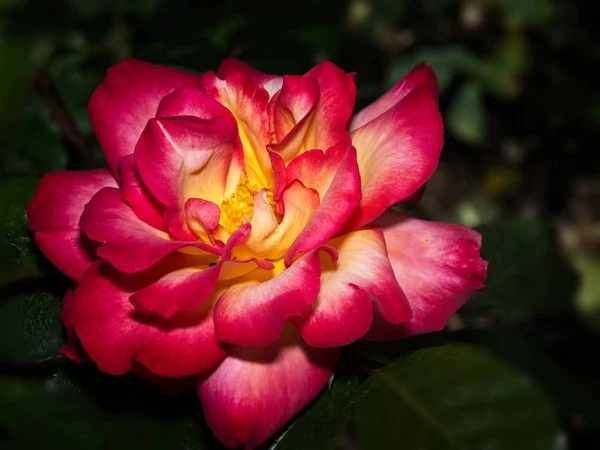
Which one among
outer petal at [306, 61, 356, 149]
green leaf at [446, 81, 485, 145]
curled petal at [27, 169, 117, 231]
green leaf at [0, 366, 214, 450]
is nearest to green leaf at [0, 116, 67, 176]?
curled petal at [27, 169, 117, 231]

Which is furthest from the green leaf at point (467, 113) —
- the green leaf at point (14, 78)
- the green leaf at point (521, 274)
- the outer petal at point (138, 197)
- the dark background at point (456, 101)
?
the outer petal at point (138, 197)

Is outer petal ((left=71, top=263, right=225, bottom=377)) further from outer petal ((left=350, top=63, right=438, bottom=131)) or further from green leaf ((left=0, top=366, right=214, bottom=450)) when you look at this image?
outer petal ((left=350, top=63, right=438, bottom=131))

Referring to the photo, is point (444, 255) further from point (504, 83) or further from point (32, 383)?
point (504, 83)

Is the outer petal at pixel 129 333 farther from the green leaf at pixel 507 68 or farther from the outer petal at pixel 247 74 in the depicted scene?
the green leaf at pixel 507 68

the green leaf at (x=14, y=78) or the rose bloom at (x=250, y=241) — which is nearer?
the rose bloom at (x=250, y=241)

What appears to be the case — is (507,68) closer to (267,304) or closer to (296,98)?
(296,98)

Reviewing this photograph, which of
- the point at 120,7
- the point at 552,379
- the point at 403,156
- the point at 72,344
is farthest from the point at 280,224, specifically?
the point at 120,7
